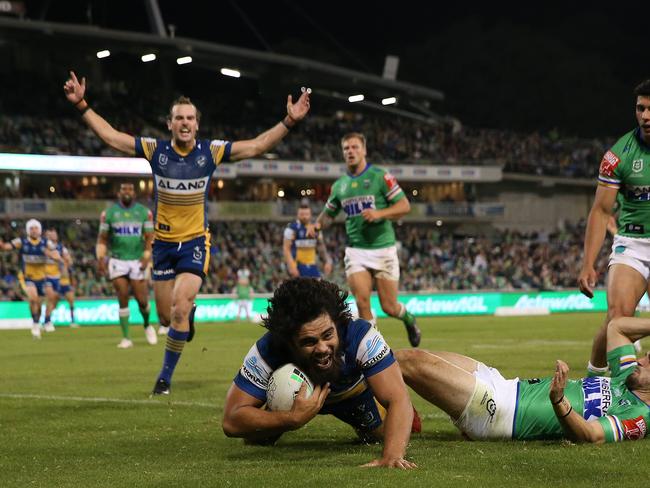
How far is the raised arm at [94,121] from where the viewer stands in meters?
9.71

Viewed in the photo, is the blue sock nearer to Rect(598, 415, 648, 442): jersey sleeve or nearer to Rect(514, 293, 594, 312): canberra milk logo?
Rect(598, 415, 648, 442): jersey sleeve

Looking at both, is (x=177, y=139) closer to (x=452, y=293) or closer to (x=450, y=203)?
(x=452, y=293)

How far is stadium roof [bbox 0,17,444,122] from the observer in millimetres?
52750

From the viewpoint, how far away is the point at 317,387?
6.01m

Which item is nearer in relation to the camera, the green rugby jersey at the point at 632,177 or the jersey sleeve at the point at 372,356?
the jersey sleeve at the point at 372,356

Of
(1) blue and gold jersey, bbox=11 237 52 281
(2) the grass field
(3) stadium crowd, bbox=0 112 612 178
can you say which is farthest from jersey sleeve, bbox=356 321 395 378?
(3) stadium crowd, bbox=0 112 612 178

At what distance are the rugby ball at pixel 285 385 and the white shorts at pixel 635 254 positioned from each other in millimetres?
3784

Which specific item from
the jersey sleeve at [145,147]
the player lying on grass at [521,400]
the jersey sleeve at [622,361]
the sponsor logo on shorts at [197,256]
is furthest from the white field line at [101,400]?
the jersey sleeve at [622,361]

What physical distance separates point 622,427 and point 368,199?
7.70 meters

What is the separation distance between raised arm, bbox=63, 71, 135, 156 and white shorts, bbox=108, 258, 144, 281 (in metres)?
8.35

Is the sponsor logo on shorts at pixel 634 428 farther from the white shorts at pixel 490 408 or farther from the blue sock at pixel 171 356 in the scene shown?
the blue sock at pixel 171 356

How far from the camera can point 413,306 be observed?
37375 millimetres

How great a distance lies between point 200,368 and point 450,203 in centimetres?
5493

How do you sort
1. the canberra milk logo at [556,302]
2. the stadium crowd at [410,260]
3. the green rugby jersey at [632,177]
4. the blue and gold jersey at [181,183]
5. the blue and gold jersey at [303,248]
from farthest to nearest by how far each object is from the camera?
the stadium crowd at [410,260]
the canberra milk logo at [556,302]
the blue and gold jersey at [303,248]
the blue and gold jersey at [181,183]
the green rugby jersey at [632,177]
